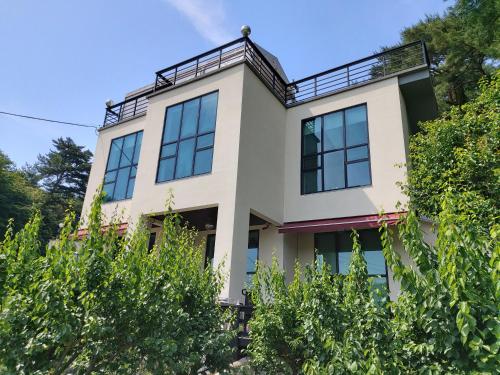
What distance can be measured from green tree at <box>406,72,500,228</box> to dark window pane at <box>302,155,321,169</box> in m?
3.24

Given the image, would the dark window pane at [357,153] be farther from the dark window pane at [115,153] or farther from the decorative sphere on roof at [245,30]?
the dark window pane at [115,153]

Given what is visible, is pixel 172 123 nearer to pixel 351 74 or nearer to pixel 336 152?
pixel 336 152

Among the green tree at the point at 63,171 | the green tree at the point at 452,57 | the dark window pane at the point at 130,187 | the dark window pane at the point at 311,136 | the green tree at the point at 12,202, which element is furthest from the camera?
the green tree at the point at 63,171

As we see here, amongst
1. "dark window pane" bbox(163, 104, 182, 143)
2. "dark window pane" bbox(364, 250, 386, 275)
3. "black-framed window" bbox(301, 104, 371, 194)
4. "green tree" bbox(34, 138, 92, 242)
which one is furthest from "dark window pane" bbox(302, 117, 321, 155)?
"green tree" bbox(34, 138, 92, 242)

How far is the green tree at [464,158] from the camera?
6.73m

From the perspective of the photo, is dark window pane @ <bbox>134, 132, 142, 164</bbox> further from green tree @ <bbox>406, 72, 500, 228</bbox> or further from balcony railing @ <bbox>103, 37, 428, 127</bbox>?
green tree @ <bbox>406, 72, 500, 228</bbox>

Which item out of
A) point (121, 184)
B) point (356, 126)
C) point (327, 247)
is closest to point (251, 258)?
point (327, 247)

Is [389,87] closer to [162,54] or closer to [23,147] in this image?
[162,54]

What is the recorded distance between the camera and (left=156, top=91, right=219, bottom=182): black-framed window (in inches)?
399

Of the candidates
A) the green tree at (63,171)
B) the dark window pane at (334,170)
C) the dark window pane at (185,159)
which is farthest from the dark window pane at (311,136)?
the green tree at (63,171)

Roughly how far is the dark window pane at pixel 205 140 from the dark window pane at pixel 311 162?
347 cm

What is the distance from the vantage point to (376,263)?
9.66m

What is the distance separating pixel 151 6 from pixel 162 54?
7.75ft

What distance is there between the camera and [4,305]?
2.87 metres
